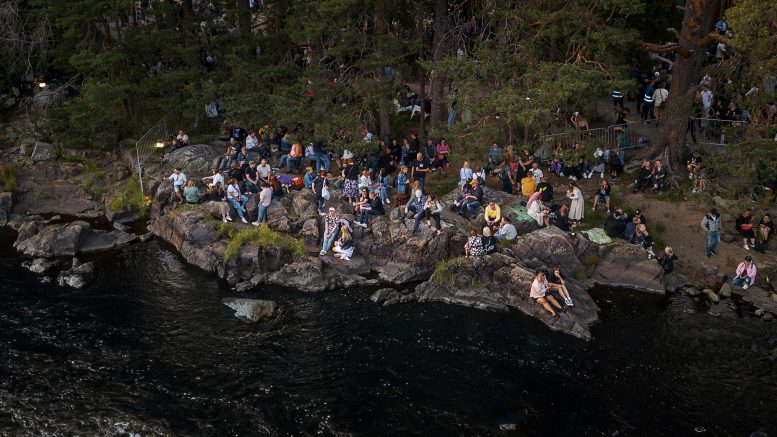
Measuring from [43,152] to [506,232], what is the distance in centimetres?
2337

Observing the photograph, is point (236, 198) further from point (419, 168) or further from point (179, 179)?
point (419, 168)

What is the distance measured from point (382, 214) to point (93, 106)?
15.0 metres

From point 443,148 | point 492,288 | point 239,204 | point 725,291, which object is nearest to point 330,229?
point 239,204

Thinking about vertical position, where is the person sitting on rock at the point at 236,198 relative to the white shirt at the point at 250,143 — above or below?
below

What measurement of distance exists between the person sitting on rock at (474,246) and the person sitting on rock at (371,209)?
4094 mm

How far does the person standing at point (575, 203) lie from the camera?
24703 mm

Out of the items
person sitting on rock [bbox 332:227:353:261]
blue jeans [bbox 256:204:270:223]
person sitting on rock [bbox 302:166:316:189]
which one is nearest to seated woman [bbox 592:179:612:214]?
person sitting on rock [bbox 332:227:353:261]

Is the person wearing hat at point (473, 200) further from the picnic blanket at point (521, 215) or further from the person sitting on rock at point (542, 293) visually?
the person sitting on rock at point (542, 293)

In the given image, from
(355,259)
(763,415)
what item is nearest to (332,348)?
(355,259)

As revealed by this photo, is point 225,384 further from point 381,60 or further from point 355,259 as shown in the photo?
point 381,60

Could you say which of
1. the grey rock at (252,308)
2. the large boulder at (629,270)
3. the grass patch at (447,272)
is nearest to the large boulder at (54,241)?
the grey rock at (252,308)

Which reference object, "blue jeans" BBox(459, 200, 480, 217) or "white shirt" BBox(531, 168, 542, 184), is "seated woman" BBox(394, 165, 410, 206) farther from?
"white shirt" BBox(531, 168, 542, 184)

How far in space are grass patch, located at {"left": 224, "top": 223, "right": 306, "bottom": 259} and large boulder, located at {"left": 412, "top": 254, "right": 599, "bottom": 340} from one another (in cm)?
459

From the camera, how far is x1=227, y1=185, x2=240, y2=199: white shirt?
2569cm
